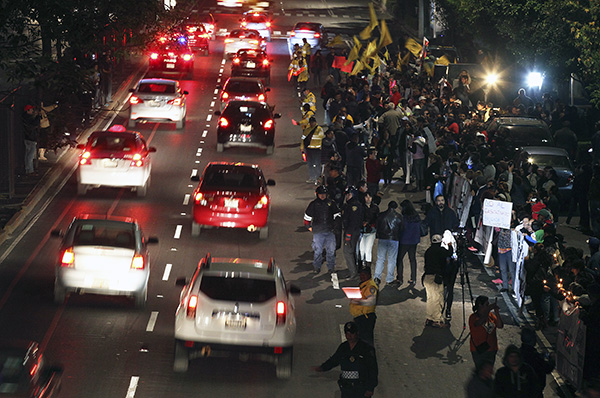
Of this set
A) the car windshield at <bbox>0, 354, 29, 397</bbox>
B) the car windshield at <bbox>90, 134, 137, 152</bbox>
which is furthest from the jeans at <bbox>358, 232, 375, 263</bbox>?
the car windshield at <bbox>0, 354, 29, 397</bbox>

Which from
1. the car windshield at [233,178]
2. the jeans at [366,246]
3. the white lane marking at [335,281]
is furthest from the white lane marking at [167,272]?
the jeans at [366,246]

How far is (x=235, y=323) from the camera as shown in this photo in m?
16.6

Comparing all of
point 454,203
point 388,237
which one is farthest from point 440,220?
point 454,203

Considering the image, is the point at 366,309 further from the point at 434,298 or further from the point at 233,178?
the point at 233,178

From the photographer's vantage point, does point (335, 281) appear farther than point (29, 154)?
No

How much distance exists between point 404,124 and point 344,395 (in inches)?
701

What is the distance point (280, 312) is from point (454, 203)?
10947 millimetres

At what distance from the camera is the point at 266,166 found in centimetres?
3478

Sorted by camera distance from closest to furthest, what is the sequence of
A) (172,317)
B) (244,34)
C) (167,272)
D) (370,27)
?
(172,317)
(167,272)
(370,27)
(244,34)

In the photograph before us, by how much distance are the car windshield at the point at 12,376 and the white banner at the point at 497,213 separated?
36.5ft

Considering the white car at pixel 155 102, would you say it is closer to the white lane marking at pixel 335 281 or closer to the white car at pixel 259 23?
the white lane marking at pixel 335 281

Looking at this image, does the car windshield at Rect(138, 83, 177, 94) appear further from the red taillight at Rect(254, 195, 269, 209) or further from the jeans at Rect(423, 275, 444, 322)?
the jeans at Rect(423, 275, 444, 322)

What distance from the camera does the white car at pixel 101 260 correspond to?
1991 centimetres

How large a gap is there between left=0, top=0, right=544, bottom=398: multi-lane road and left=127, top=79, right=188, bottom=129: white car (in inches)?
180
